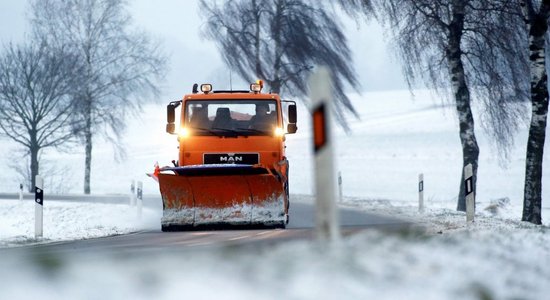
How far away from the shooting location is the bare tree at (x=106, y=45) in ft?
117

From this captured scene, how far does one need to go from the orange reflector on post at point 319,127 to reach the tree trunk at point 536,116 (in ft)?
38.4

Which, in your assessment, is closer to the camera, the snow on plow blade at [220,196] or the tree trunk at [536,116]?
the snow on plow blade at [220,196]

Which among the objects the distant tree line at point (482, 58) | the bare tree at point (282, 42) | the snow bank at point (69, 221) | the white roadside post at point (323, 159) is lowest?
the snow bank at point (69, 221)

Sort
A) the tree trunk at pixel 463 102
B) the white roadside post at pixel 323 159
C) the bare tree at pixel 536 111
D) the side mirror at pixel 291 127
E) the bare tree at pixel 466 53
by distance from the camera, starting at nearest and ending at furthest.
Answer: the white roadside post at pixel 323 159 < the side mirror at pixel 291 127 < the bare tree at pixel 536 111 < the bare tree at pixel 466 53 < the tree trunk at pixel 463 102

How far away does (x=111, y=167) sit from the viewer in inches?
2328

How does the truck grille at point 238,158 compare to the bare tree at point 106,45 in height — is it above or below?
below

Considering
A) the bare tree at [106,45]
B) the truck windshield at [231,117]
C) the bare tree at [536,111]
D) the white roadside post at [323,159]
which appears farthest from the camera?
the bare tree at [106,45]

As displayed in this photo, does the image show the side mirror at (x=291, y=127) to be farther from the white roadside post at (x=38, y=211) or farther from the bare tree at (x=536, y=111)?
the bare tree at (x=536, y=111)

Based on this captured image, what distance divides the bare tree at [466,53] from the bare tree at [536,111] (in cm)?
279

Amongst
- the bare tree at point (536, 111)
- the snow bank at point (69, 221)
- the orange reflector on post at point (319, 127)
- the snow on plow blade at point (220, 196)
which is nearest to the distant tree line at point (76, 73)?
the snow bank at point (69, 221)

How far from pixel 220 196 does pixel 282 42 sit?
58.4 feet

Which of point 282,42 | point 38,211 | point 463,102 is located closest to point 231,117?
point 38,211

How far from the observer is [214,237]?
11.0m

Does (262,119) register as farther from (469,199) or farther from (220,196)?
(469,199)
